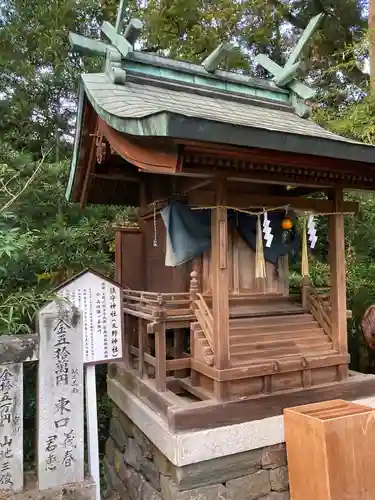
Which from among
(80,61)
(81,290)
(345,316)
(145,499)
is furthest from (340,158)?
(80,61)

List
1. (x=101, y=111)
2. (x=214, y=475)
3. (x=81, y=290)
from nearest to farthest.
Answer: (x=101, y=111) < (x=214, y=475) < (x=81, y=290)

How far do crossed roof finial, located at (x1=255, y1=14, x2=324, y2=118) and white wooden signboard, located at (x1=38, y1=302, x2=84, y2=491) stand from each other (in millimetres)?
4698

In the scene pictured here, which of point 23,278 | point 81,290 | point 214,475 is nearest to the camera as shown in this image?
point 214,475

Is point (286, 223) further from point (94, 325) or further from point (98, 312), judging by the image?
point (94, 325)

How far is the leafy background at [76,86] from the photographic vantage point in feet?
24.8

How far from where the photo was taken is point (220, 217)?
4.07 metres

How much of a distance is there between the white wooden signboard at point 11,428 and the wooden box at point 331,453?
2735mm

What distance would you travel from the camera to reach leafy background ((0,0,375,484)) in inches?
298

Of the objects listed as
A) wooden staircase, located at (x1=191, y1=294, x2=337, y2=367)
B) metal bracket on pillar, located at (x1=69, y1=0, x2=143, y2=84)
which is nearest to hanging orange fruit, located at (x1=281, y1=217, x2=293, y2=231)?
wooden staircase, located at (x1=191, y1=294, x2=337, y2=367)

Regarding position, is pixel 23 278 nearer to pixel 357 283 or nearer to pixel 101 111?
pixel 101 111

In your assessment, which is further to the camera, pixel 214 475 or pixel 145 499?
pixel 145 499

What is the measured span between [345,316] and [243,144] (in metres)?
2.72

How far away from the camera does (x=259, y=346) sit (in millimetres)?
4430

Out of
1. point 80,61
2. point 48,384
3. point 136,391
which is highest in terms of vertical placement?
point 80,61
